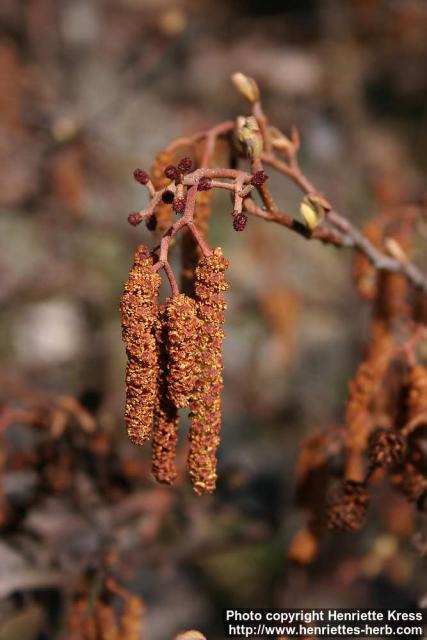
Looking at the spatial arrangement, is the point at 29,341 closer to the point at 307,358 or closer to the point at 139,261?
the point at 307,358

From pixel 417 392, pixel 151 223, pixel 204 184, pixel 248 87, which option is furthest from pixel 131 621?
pixel 248 87

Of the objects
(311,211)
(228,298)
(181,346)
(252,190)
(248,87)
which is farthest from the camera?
(228,298)

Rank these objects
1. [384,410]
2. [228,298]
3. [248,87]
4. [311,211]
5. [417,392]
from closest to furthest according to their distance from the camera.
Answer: [311,211] < [248,87] < [417,392] < [384,410] < [228,298]

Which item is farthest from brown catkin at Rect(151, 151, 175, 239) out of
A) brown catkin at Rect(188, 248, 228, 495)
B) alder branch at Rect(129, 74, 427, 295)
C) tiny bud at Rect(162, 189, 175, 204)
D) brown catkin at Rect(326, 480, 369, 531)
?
brown catkin at Rect(326, 480, 369, 531)

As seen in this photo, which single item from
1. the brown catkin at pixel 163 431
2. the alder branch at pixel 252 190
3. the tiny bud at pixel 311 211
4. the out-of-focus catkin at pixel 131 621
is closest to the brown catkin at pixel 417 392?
the alder branch at pixel 252 190

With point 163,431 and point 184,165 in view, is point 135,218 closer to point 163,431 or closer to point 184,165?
point 184,165

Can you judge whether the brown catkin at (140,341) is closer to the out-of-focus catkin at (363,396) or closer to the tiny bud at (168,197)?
the tiny bud at (168,197)
